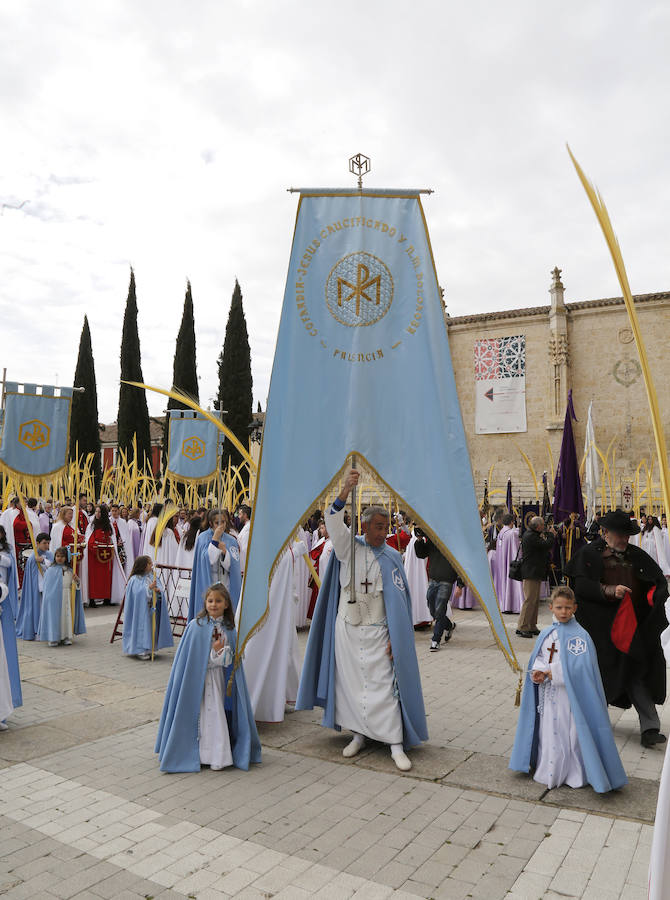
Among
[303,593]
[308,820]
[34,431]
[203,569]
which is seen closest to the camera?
[308,820]

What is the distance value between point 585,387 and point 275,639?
90.4 ft

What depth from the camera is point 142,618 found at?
8.35m

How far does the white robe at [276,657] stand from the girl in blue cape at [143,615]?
288cm

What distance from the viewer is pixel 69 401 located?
10.1 metres

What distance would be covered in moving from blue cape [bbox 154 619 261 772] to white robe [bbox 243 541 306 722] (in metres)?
0.75

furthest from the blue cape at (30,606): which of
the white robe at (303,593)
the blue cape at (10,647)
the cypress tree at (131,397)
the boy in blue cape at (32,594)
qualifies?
the cypress tree at (131,397)

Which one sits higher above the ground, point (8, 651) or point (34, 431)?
point (34, 431)

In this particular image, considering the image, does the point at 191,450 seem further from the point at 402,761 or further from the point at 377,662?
the point at 402,761

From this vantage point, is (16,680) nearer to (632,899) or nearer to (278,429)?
(278,429)

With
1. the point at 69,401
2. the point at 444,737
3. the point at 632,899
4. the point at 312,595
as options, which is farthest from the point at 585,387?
the point at 632,899

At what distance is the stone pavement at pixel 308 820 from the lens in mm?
3252

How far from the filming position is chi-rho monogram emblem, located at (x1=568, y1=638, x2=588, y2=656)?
4.50 meters

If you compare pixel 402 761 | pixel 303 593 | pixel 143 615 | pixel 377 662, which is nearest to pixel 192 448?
pixel 303 593

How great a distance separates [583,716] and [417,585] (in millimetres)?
6368
